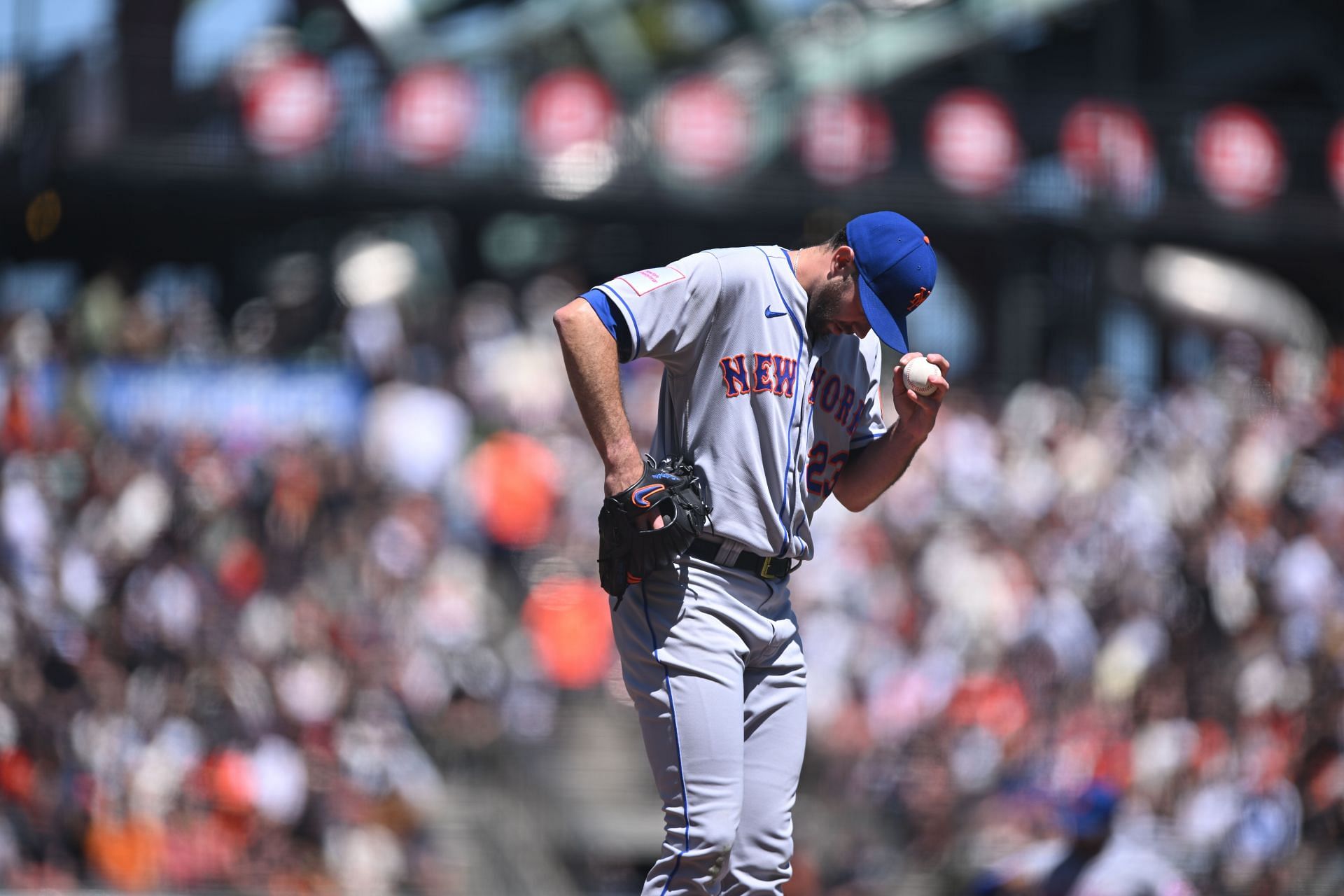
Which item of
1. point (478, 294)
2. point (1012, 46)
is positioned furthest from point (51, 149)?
point (1012, 46)

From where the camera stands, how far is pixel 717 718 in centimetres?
409

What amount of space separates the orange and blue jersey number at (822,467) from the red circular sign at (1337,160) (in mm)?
17580

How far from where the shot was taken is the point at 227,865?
9.77 meters

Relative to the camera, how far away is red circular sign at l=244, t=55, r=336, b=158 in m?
17.6

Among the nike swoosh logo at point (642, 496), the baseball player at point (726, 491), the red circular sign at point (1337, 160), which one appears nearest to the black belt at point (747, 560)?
the baseball player at point (726, 491)

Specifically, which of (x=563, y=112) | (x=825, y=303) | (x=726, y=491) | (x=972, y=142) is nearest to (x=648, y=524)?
(x=726, y=491)

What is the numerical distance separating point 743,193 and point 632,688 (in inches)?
582

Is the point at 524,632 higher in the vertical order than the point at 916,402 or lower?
lower

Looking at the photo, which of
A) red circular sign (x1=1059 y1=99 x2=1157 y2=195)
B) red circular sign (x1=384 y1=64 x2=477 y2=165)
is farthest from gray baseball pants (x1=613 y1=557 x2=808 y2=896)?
red circular sign (x1=1059 y1=99 x2=1157 y2=195)

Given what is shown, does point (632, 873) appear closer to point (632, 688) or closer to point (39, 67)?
point (632, 688)

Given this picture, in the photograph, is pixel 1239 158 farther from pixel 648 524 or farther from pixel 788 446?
pixel 648 524

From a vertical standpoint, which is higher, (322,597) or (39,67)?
(39,67)

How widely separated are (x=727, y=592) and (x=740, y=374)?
54 cm

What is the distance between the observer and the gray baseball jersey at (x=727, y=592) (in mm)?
4066
